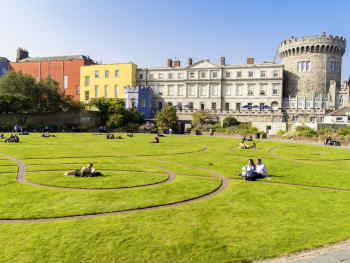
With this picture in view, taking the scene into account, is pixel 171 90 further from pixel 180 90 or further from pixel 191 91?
pixel 191 91

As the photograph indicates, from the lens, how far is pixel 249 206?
1152 cm

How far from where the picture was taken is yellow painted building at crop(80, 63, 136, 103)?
281ft

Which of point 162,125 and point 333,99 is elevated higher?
point 333,99

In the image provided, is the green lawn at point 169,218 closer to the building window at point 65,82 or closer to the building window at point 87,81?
the building window at point 87,81

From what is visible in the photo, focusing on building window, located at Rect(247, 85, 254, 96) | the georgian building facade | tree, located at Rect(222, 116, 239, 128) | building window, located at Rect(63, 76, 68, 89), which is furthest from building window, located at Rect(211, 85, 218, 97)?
building window, located at Rect(63, 76, 68, 89)

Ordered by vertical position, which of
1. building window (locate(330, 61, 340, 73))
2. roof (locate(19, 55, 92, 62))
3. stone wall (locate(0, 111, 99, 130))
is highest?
roof (locate(19, 55, 92, 62))

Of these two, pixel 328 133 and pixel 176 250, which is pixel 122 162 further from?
pixel 328 133

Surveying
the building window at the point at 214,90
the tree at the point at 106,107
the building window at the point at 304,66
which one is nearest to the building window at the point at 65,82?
the tree at the point at 106,107

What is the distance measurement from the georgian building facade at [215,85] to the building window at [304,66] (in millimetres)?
5268

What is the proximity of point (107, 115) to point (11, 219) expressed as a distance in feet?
189

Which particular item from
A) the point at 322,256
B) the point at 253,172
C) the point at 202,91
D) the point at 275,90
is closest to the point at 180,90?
the point at 202,91

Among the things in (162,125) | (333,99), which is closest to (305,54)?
(333,99)

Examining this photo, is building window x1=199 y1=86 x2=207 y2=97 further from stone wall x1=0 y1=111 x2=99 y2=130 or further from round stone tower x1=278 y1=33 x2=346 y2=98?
stone wall x1=0 y1=111 x2=99 y2=130

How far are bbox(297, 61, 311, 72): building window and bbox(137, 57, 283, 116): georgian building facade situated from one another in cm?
527
